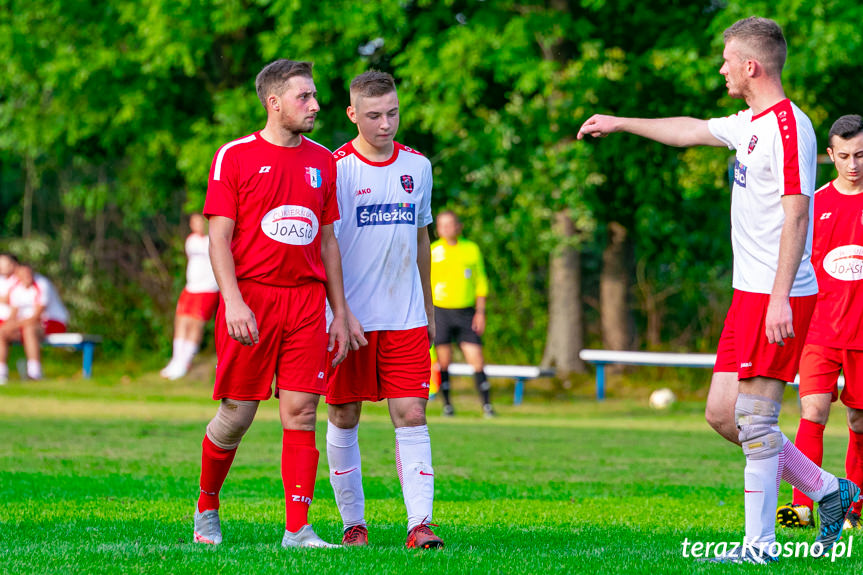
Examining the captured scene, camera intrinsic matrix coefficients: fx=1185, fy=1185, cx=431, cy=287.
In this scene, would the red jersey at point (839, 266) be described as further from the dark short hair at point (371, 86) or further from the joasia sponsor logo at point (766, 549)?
the dark short hair at point (371, 86)

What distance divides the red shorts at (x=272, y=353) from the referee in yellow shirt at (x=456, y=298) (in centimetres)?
984

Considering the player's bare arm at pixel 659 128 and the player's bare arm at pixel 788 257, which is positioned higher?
the player's bare arm at pixel 659 128

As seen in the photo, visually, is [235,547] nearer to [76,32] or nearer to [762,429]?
[762,429]

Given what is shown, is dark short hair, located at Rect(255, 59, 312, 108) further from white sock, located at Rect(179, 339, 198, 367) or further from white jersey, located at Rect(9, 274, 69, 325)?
white jersey, located at Rect(9, 274, 69, 325)

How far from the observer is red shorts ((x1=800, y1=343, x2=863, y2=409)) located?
6.95 meters

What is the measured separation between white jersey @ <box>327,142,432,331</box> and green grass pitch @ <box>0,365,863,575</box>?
1188 millimetres

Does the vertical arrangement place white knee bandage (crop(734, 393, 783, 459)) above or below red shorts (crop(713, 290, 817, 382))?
below

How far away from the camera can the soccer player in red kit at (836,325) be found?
6914 millimetres

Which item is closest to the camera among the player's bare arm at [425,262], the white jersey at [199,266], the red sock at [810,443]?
the player's bare arm at [425,262]

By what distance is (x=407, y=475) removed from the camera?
→ 5875 millimetres

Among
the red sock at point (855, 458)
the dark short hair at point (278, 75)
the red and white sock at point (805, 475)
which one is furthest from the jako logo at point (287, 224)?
the red sock at point (855, 458)

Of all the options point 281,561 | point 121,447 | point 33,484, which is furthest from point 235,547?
point 121,447

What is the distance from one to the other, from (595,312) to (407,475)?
704 inches

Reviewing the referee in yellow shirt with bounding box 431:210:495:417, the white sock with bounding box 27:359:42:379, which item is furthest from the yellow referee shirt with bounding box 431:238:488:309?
the white sock with bounding box 27:359:42:379
